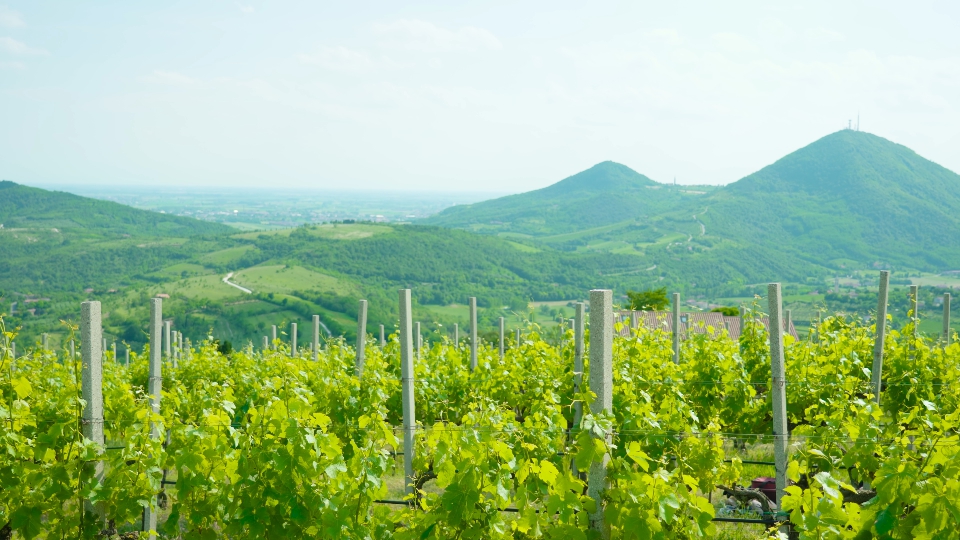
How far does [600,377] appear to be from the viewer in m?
3.66

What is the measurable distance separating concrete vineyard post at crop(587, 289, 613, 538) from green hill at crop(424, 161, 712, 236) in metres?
137

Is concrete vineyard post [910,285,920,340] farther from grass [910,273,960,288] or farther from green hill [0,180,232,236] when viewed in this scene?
green hill [0,180,232,236]

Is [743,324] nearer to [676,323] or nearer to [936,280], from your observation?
[676,323]

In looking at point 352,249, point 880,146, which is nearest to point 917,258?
point 880,146

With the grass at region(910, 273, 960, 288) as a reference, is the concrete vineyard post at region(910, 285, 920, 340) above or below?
above

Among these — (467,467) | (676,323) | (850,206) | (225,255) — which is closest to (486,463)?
(467,467)

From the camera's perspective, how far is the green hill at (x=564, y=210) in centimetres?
14725

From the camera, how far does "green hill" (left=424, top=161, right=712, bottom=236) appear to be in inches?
5797

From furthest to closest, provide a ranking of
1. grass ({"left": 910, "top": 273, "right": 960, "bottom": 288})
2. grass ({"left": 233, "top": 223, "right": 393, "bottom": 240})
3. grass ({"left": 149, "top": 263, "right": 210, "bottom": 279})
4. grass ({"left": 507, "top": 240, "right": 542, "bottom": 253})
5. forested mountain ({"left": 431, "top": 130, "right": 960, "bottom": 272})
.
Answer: forested mountain ({"left": 431, "top": 130, "right": 960, "bottom": 272})
grass ({"left": 507, "top": 240, "right": 542, "bottom": 253})
grass ({"left": 233, "top": 223, "right": 393, "bottom": 240})
grass ({"left": 910, "top": 273, "right": 960, "bottom": 288})
grass ({"left": 149, "top": 263, "right": 210, "bottom": 279})

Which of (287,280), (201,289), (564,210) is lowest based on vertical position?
(201,289)

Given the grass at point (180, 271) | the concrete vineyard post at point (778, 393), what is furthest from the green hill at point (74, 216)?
the concrete vineyard post at point (778, 393)

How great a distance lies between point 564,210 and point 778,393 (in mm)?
152455

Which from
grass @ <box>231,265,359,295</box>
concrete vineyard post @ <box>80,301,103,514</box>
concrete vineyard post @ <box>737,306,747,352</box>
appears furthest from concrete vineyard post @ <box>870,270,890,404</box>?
grass @ <box>231,265,359,295</box>

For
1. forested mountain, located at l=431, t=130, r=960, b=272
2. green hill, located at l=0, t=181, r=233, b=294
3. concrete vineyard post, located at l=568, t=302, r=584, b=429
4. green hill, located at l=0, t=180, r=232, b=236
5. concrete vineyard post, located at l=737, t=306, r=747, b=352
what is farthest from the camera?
forested mountain, located at l=431, t=130, r=960, b=272
